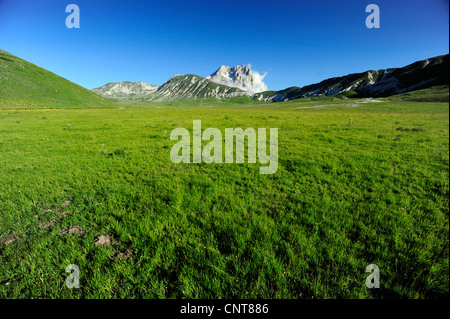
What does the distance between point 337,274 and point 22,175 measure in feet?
40.5

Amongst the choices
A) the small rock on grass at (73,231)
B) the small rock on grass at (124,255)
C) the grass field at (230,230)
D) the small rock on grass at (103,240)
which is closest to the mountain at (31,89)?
the grass field at (230,230)

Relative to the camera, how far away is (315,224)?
13.4 ft

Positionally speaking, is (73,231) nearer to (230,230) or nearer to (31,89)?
(230,230)

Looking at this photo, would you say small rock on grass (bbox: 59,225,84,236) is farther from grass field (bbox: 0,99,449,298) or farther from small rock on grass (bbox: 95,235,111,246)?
small rock on grass (bbox: 95,235,111,246)

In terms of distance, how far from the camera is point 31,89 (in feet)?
297

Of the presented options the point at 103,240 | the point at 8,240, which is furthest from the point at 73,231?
the point at 8,240

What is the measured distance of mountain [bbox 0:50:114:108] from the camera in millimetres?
74544

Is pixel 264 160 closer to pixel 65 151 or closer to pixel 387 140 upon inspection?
pixel 387 140

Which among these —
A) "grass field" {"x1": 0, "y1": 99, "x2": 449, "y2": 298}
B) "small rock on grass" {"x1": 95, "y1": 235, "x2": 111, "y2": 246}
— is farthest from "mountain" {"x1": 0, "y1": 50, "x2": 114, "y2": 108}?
"small rock on grass" {"x1": 95, "y1": 235, "x2": 111, "y2": 246}

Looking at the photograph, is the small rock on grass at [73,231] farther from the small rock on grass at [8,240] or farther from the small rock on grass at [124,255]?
the small rock on grass at [124,255]

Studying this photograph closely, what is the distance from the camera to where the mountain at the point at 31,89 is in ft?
245
